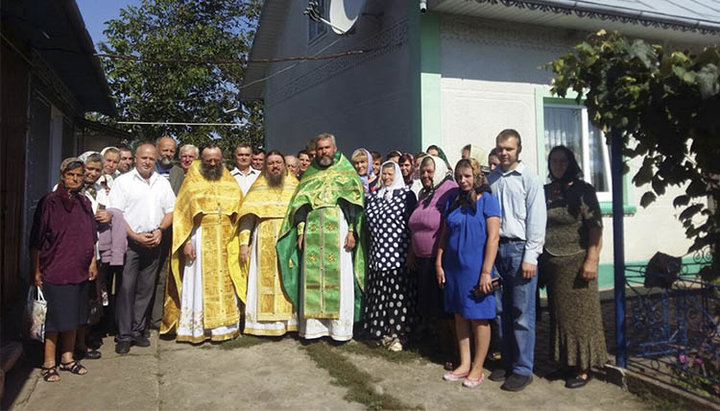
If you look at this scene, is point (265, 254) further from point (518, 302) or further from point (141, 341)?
point (518, 302)

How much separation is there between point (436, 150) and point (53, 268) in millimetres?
3960

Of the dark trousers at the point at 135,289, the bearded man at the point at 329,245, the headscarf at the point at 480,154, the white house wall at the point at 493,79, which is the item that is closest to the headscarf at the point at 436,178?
the bearded man at the point at 329,245

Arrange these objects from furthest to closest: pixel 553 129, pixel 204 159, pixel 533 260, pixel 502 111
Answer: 1. pixel 553 129
2. pixel 502 111
3. pixel 204 159
4. pixel 533 260

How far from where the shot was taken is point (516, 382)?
13.2 feet

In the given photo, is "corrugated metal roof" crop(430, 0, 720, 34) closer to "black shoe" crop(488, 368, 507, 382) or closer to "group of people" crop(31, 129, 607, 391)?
"group of people" crop(31, 129, 607, 391)

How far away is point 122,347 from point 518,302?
3487 millimetres

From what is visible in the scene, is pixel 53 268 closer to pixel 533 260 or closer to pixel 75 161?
pixel 75 161

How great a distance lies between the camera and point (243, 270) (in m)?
5.55

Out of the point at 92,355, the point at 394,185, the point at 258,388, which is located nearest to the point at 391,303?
the point at 394,185

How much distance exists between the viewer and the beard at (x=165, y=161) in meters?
5.93

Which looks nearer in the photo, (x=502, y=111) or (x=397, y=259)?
(x=397, y=259)

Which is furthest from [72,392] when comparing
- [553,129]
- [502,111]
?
[553,129]

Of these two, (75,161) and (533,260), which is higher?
(75,161)

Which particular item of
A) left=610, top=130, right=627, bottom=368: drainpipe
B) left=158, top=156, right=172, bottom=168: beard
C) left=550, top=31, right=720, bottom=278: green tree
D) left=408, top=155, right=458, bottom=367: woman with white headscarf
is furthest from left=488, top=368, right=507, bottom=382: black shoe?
left=158, top=156, right=172, bottom=168: beard
